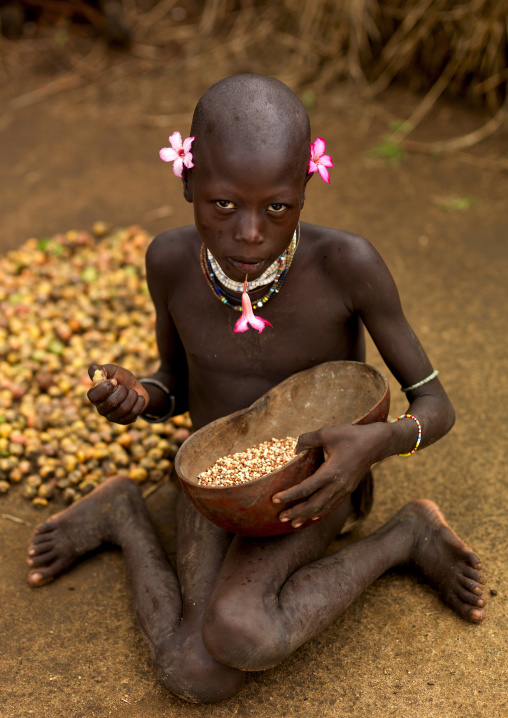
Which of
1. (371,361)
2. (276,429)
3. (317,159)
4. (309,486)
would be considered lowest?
(371,361)

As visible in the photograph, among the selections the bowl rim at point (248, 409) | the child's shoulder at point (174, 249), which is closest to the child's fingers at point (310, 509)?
the bowl rim at point (248, 409)

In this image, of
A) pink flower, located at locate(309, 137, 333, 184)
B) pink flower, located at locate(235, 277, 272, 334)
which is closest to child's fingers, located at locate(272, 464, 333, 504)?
pink flower, located at locate(235, 277, 272, 334)

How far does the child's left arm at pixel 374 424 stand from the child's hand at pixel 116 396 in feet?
1.57

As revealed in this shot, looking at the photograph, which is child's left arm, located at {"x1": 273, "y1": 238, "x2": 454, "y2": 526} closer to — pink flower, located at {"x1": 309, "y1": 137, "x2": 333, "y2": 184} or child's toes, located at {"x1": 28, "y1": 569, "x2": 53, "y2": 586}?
pink flower, located at {"x1": 309, "y1": 137, "x2": 333, "y2": 184}

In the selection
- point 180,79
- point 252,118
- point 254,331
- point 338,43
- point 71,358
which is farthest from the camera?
point 180,79

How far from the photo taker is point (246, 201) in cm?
187

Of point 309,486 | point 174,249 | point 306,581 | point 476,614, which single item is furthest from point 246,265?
point 476,614

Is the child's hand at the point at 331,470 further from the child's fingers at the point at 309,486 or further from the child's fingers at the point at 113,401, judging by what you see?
the child's fingers at the point at 113,401

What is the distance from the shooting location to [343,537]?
2.53 m

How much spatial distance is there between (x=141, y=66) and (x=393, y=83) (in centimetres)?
188

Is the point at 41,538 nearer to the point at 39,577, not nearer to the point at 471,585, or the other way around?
the point at 39,577

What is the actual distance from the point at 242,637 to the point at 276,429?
0.64 m

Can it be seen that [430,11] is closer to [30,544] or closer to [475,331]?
[475,331]

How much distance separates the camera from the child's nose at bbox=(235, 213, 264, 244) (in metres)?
1.87
